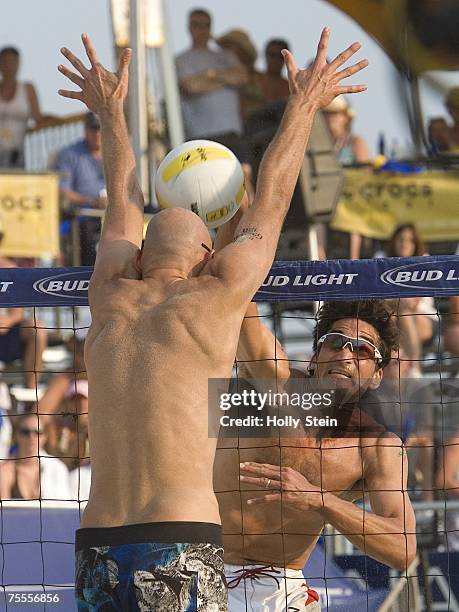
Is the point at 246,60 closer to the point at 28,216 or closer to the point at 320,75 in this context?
the point at 28,216

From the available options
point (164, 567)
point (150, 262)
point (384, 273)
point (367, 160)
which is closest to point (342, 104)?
point (367, 160)

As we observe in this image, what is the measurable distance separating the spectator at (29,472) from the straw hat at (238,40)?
4036mm

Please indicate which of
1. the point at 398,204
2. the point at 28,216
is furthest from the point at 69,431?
the point at 398,204

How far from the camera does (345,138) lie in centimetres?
1012

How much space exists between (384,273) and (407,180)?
4.77 metres

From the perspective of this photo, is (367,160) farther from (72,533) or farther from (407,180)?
(72,533)

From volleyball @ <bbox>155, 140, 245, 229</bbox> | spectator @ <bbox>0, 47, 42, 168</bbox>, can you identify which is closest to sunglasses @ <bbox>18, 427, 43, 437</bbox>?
spectator @ <bbox>0, 47, 42, 168</bbox>

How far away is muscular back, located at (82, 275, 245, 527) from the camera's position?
4078mm

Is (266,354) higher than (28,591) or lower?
higher

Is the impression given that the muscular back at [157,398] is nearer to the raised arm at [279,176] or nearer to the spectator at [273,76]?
the raised arm at [279,176]

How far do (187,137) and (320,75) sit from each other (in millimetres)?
5046

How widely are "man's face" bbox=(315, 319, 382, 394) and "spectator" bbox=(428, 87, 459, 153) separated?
4.91 meters

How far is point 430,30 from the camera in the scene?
9938mm

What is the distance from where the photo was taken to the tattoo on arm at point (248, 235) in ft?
14.7
